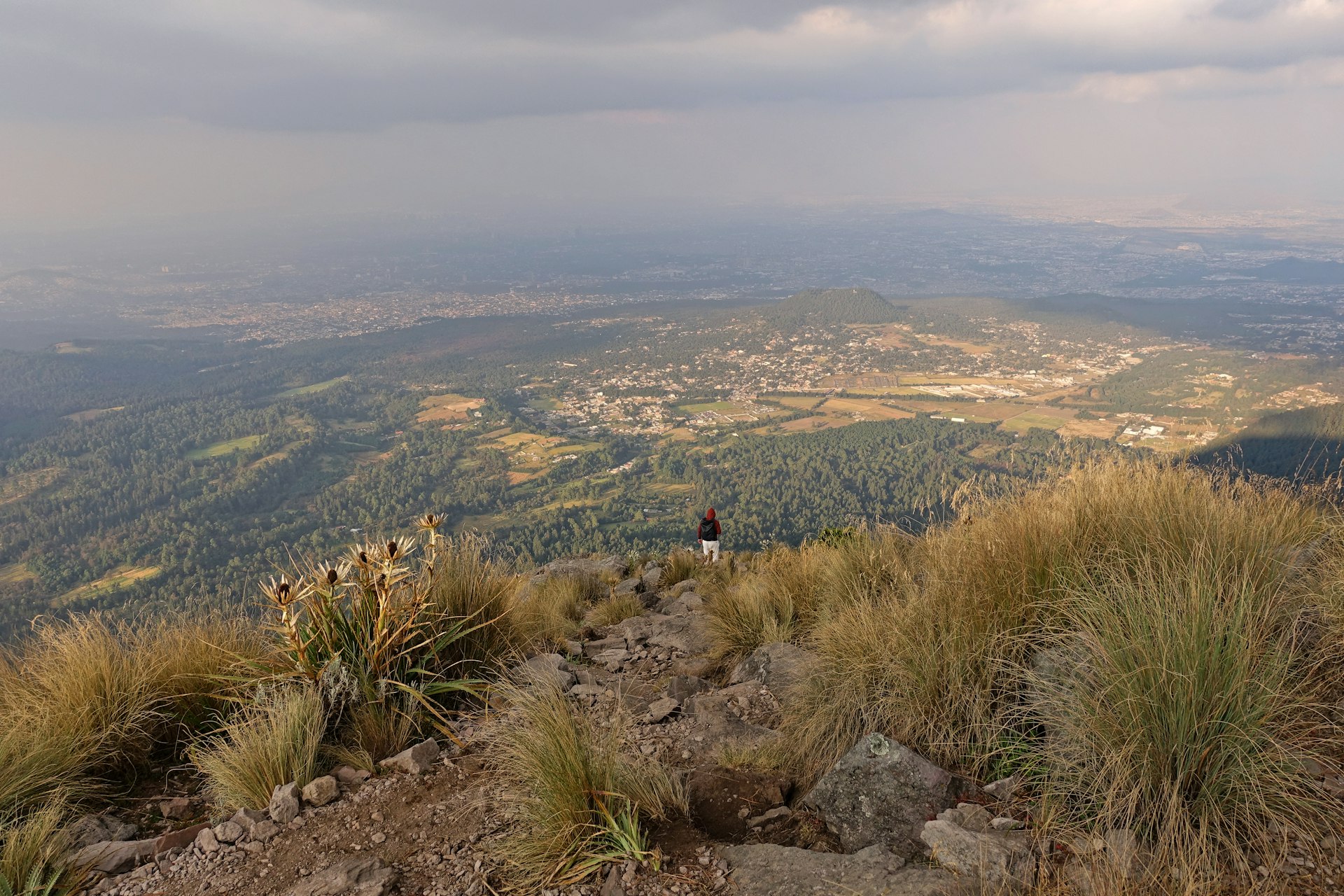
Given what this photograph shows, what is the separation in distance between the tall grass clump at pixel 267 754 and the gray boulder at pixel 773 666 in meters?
2.99

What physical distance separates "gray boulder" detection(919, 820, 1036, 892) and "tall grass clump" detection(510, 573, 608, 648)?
3.75 meters

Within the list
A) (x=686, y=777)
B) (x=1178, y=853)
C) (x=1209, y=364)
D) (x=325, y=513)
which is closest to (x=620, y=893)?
(x=686, y=777)

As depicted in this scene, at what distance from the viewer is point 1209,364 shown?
6900cm

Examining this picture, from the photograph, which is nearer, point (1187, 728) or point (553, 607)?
point (1187, 728)

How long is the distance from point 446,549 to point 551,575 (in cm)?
552

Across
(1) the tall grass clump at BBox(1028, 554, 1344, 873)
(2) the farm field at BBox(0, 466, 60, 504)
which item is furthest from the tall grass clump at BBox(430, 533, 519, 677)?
(2) the farm field at BBox(0, 466, 60, 504)

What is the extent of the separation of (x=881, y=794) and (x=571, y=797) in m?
1.39

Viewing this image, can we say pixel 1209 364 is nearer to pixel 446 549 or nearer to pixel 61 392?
pixel 446 549

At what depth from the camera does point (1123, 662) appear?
283 centimetres

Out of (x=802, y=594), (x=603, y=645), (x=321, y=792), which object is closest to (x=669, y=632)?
(x=603, y=645)

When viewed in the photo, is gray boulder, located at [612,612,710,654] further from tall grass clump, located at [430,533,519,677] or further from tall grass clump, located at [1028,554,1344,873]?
tall grass clump, located at [1028,554,1344,873]

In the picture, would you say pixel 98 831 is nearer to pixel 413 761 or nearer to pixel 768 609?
pixel 413 761

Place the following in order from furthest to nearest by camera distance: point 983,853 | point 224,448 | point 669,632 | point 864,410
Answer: point 864,410
point 224,448
point 669,632
point 983,853

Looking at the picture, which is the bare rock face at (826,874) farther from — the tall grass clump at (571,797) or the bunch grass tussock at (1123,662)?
the bunch grass tussock at (1123,662)
